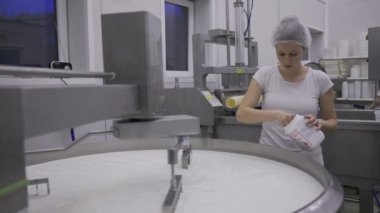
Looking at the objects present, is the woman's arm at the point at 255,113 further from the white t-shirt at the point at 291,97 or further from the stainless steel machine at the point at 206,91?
the stainless steel machine at the point at 206,91

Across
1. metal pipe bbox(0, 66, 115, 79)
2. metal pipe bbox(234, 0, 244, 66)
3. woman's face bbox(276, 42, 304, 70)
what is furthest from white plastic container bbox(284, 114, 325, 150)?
metal pipe bbox(234, 0, 244, 66)

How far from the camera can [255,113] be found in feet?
4.36

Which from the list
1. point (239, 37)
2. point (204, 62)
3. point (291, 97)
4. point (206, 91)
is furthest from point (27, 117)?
point (239, 37)

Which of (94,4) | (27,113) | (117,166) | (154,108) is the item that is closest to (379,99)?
(94,4)

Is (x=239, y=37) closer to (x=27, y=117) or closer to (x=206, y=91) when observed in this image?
(x=206, y=91)

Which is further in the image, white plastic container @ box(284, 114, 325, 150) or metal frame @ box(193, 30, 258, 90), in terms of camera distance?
metal frame @ box(193, 30, 258, 90)

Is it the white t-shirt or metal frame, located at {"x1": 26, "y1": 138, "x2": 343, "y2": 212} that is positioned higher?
the white t-shirt

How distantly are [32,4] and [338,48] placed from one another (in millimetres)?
4104

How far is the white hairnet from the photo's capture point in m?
1.35

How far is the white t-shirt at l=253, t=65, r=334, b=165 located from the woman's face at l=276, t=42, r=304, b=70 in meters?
0.07

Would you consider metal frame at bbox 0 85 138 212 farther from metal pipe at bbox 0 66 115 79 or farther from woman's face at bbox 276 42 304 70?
woman's face at bbox 276 42 304 70

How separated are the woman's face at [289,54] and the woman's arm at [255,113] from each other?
150mm

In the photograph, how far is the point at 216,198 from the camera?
0.81 meters

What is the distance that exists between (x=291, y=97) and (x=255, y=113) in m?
0.17
